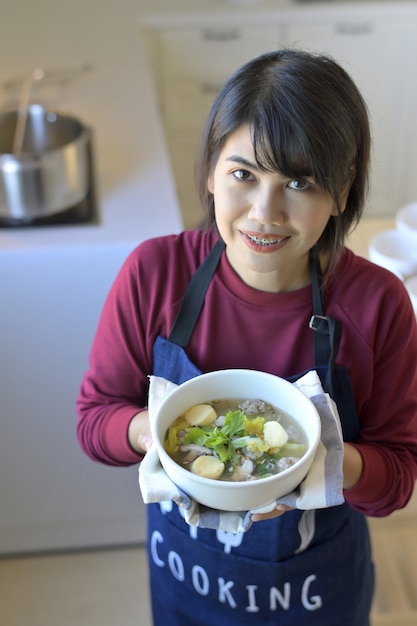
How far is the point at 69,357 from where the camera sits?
55.9 inches

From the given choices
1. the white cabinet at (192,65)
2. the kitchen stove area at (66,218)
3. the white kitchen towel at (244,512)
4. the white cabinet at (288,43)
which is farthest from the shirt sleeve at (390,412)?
the white cabinet at (192,65)

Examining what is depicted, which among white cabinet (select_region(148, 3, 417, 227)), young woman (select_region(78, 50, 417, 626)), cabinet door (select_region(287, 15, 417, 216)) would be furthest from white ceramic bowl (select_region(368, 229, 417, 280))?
cabinet door (select_region(287, 15, 417, 216))

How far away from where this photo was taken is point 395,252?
1212mm

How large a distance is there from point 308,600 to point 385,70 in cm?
211

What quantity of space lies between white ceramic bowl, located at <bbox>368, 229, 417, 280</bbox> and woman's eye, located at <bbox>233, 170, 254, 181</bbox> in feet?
1.54

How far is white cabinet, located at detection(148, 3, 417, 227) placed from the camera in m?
2.43

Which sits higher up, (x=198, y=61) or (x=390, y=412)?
(x=198, y=61)

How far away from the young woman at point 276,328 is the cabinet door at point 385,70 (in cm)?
163

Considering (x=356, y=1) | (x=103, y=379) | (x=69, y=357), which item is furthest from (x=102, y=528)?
(x=356, y=1)

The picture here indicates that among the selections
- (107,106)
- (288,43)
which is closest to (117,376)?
(107,106)

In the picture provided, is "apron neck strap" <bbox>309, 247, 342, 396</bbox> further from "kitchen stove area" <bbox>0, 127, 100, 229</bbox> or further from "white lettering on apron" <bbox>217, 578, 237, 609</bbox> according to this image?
"kitchen stove area" <bbox>0, 127, 100, 229</bbox>

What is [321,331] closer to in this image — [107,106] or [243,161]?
[243,161]

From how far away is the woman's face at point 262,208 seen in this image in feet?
2.49

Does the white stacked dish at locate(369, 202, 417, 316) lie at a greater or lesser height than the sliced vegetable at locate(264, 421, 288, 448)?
lesser
